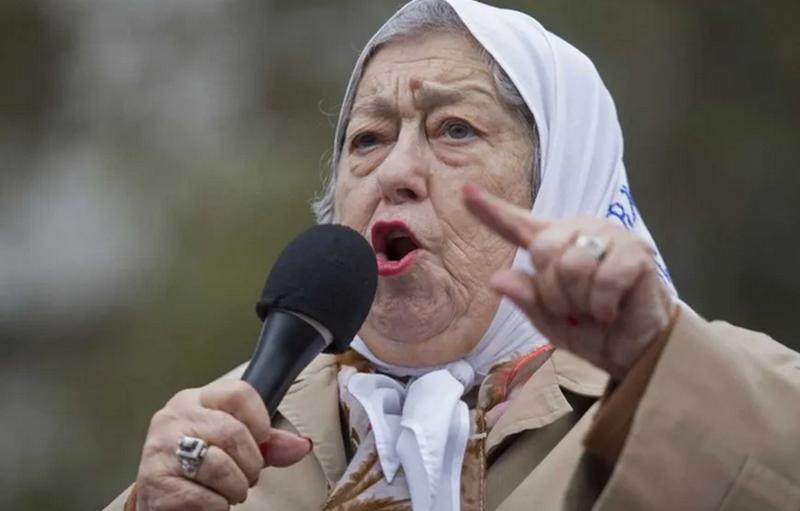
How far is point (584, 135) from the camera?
13.5ft

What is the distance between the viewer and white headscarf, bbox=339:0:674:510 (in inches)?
144

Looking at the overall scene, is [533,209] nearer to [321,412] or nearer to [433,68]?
[433,68]

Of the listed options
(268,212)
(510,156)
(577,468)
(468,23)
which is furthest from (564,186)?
(268,212)

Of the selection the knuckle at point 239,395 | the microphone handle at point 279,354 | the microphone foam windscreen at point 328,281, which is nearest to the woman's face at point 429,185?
the microphone foam windscreen at point 328,281

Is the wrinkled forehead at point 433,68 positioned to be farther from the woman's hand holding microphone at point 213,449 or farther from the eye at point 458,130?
the woman's hand holding microphone at point 213,449

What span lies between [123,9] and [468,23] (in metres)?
5.55

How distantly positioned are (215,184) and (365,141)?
4800 millimetres

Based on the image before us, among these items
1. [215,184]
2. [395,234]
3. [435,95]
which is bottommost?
[215,184]

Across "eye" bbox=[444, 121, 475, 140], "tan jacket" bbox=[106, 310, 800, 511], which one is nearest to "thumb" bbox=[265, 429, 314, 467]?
"tan jacket" bbox=[106, 310, 800, 511]

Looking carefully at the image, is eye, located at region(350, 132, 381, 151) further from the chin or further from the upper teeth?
the chin

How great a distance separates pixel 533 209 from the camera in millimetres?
4043

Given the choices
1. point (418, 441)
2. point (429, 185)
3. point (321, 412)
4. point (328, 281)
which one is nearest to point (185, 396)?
point (328, 281)

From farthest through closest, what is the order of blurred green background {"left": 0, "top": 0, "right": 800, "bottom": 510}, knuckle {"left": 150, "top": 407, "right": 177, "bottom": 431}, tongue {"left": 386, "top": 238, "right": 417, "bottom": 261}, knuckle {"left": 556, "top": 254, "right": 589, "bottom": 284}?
blurred green background {"left": 0, "top": 0, "right": 800, "bottom": 510} → tongue {"left": 386, "top": 238, "right": 417, "bottom": 261} → knuckle {"left": 150, "top": 407, "right": 177, "bottom": 431} → knuckle {"left": 556, "top": 254, "right": 589, "bottom": 284}

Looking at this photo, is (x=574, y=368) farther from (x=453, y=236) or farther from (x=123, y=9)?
(x=123, y=9)
